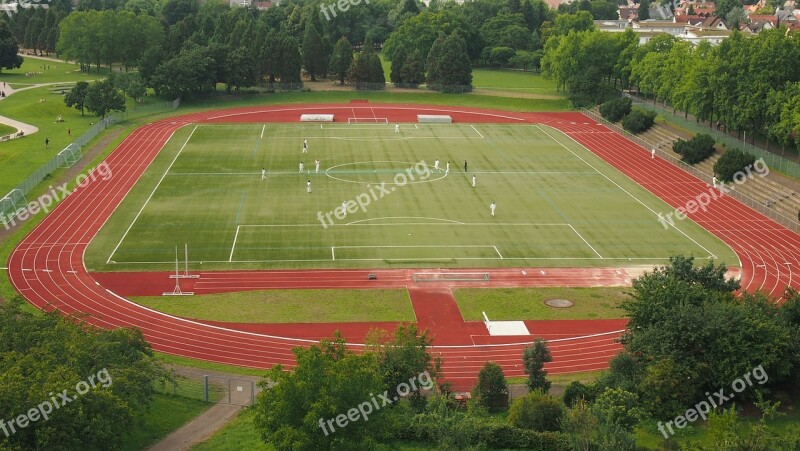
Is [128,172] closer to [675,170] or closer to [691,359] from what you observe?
[675,170]

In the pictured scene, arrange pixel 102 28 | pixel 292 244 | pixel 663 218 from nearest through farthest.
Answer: pixel 292 244 < pixel 663 218 < pixel 102 28

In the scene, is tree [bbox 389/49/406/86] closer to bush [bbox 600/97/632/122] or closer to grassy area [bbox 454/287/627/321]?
bush [bbox 600/97/632/122]

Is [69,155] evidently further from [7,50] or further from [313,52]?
[7,50]

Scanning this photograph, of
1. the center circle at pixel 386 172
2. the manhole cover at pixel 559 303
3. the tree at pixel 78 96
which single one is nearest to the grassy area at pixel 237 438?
the manhole cover at pixel 559 303

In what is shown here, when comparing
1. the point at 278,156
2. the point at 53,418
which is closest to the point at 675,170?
the point at 278,156

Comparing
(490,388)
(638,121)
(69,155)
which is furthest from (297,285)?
(638,121)

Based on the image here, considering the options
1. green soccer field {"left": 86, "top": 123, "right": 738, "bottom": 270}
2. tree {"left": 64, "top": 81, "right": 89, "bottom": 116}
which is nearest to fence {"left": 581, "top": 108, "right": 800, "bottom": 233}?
A: green soccer field {"left": 86, "top": 123, "right": 738, "bottom": 270}

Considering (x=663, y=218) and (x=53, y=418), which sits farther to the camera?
(x=663, y=218)
